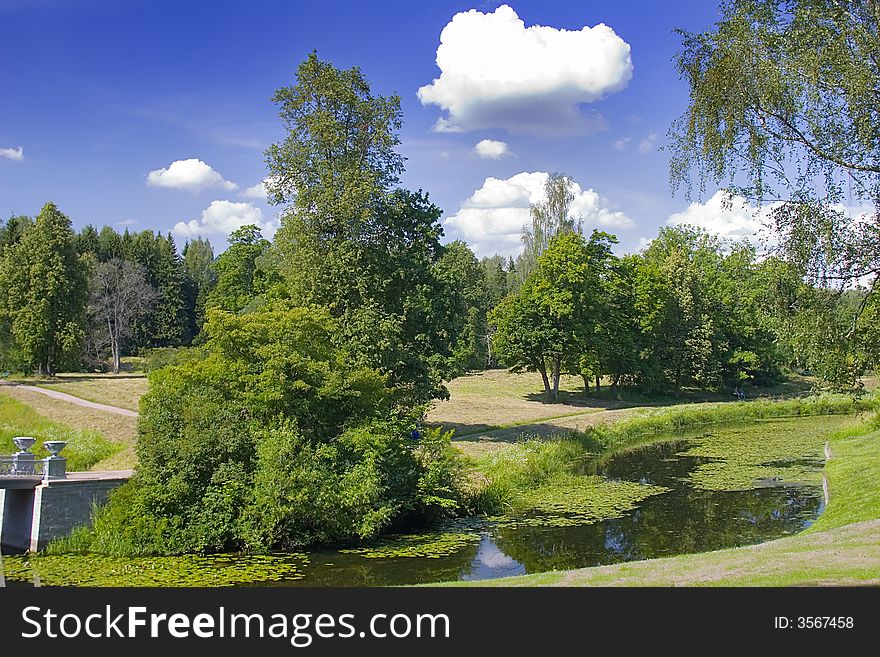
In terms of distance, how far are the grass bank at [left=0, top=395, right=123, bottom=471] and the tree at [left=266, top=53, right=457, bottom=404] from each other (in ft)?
31.9

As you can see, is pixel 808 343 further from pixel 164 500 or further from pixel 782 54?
pixel 164 500

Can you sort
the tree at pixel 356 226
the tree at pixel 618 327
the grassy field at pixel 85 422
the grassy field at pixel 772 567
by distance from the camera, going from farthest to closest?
the tree at pixel 618 327 < the tree at pixel 356 226 < the grassy field at pixel 85 422 < the grassy field at pixel 772 567

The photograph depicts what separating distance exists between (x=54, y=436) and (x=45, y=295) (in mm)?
27103

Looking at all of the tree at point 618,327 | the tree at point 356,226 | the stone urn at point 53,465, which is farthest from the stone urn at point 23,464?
the tree at point 618,327

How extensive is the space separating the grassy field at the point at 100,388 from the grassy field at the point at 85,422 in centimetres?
283

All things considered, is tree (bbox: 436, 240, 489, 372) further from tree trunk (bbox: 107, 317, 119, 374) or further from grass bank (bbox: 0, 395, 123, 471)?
grass bank (bbox: 0, 395, 123, 471)

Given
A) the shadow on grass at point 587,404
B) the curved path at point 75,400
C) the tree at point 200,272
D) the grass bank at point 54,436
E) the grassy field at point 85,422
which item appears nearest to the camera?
the grassy field at point 85,422

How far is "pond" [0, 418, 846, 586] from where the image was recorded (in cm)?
1734

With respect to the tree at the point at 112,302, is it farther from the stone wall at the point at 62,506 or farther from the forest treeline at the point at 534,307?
the stone wall at the point at 62,506

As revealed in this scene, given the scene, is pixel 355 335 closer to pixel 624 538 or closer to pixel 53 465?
pixel 53 465

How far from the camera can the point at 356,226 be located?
3353cm

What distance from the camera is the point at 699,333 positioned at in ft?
215

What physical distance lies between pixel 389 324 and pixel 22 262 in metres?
37.1

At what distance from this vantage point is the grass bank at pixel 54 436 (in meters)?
27.5
